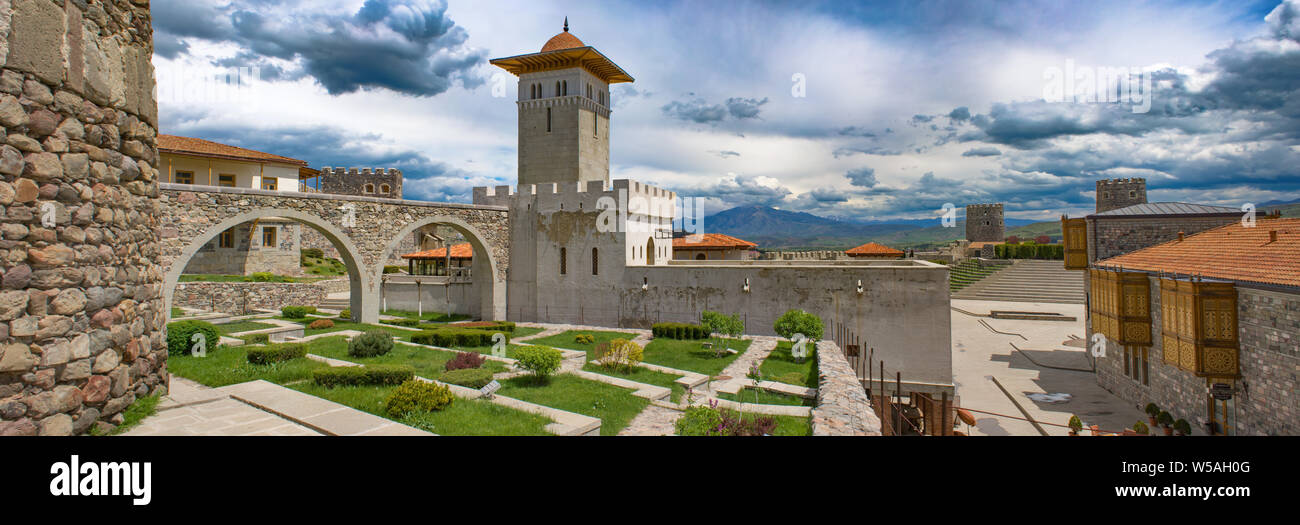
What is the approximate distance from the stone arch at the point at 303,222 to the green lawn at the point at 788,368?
14.3 metres

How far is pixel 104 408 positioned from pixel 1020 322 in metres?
41.4

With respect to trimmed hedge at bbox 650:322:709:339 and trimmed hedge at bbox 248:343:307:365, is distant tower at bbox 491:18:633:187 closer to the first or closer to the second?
trimmed hedge at bbox 650:322:709:339

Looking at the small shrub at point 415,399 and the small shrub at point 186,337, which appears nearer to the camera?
the small shrub at point 415,399

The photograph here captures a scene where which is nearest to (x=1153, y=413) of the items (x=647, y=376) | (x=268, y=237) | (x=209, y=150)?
(x=647, y=376)

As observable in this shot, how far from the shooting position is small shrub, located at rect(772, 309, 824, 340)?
54.0 ft

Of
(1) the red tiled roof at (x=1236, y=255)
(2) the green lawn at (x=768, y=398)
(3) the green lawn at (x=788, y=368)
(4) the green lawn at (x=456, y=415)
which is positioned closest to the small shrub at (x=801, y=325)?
(3) the green lawn at (x=788, y=368)

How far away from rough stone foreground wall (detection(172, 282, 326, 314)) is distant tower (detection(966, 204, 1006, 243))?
2981 inches

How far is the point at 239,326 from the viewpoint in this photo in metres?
17.8

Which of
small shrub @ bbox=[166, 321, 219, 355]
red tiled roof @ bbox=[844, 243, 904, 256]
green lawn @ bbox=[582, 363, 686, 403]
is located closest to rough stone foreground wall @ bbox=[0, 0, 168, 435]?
small shrub @ bbox=[166, 321, 219, 355]

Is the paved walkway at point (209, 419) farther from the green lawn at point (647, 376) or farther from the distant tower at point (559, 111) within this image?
the distant tower at point (559, 111)

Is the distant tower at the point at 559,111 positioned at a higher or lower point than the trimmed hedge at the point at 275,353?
higher

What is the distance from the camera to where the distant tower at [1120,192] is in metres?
43.9
